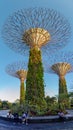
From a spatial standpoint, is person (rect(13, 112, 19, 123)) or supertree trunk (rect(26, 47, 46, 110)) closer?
person (rect(13, 112, 19, 123))

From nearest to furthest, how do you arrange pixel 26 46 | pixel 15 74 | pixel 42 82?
pixel 42 82, pixel 26 46, pixel 15 74

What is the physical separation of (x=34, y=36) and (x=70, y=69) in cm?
2319

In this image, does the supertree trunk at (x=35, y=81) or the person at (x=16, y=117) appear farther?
the supertree trunk at (x=35, y=81)

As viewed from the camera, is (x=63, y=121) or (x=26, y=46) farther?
(x=26, y=46)

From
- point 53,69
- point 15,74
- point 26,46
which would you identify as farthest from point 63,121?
point 15,74

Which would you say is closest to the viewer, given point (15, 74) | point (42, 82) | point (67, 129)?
point (67, 129)

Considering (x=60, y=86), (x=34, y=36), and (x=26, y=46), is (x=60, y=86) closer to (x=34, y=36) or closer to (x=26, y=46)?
(x=26, y=46)

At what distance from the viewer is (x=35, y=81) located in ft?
106

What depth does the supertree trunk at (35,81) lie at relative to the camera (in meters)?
31.2

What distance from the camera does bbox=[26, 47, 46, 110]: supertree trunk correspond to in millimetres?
31172

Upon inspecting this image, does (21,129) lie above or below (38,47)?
below

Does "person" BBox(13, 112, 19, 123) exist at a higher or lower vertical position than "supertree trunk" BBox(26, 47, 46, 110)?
lower

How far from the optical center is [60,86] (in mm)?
55625

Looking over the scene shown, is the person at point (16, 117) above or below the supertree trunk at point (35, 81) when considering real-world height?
below
